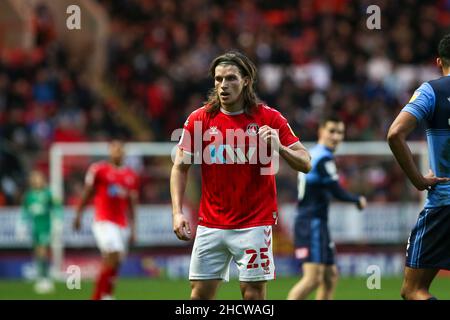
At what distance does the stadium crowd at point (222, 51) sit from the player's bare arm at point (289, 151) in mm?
12177

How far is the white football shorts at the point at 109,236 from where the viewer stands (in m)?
12.6

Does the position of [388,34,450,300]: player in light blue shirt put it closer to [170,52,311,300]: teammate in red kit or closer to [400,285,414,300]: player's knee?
[400,285,414,300]: player's knee

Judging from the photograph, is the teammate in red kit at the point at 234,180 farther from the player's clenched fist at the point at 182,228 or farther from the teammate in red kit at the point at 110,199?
the teammate in red kit at the point at 110,199

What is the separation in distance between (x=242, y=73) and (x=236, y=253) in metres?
1.37

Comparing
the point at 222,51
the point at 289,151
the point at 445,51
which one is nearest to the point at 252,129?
the point at 289,151

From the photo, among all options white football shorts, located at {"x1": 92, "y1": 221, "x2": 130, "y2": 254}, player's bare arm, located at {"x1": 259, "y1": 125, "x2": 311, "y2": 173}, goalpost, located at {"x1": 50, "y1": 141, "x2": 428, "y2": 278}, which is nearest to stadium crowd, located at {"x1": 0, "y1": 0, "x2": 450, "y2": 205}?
goalpost, located at {"x1": 50, "y1": 141, "x2": 428, "y2": 278}

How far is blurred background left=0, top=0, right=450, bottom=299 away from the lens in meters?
19.2

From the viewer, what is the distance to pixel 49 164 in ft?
62.7

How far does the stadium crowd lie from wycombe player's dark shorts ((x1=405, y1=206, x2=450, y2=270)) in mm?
12539

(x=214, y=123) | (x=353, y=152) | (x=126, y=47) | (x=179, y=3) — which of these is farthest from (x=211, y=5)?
(x=214, y=123)

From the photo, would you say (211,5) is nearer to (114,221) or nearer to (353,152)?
(353,152)

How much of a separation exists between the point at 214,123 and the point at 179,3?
17303mm

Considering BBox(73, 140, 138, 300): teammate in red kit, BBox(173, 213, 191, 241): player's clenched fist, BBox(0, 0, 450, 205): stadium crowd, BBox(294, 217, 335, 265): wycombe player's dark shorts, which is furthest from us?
BBox(0, 0, 450, 205): stadium crowd

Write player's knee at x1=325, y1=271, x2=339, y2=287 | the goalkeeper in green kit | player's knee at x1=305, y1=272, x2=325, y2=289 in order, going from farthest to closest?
1. the goalkeeper in green kit
2. player's knee at x1=325, y1=271, x2=339, y2=287
3. player's knee at x1=305, y1=272, x2=325, y2=289
